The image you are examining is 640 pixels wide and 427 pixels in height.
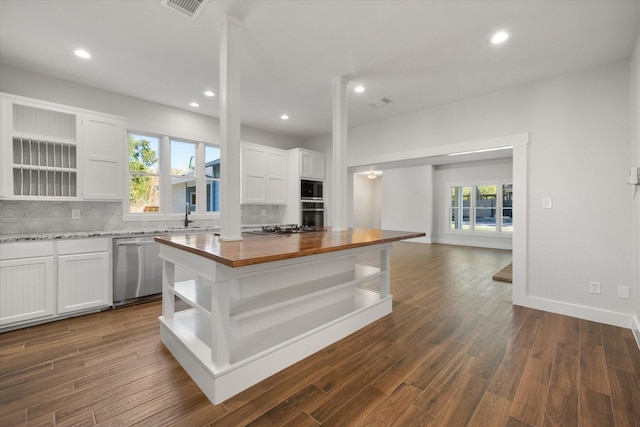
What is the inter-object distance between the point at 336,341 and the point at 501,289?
2.96m

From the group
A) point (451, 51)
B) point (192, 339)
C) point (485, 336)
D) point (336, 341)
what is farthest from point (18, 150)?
point (485, 336)

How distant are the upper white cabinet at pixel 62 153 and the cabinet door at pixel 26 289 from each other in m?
0.77

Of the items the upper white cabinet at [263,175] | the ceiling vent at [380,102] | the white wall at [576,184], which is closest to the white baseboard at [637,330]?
the white wall at [576,184]

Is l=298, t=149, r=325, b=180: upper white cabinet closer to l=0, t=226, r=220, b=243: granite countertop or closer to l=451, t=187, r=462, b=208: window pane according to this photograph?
l=0, t=226, r=220, b=243: granite countertop

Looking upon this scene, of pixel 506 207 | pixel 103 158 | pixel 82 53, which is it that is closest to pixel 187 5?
pixel 82 53

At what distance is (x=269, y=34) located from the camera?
2.57 metres

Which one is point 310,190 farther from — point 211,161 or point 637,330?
point 637,330

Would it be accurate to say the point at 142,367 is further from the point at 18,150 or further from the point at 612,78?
the point at 612,78

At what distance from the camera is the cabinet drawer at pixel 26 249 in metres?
2.64

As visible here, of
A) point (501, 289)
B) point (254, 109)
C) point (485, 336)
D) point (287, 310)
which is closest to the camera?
point (287, 310)

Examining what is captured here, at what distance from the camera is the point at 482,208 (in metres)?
8.32

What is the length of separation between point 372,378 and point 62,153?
4.29 metres

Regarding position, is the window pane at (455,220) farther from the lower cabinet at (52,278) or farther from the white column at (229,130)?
the lower cabinet at (52,278)

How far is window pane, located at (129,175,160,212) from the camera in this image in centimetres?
408
